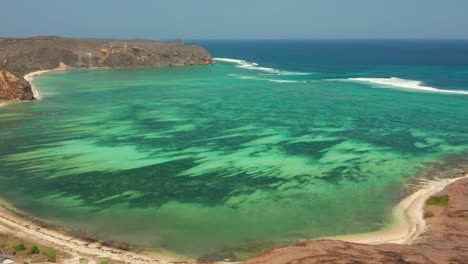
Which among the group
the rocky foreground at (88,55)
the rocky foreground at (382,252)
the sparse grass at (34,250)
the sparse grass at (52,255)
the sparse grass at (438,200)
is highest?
the rocky foreground at (88,55)

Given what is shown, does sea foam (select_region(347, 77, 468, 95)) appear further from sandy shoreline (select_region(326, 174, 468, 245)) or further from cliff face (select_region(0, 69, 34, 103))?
cliff face (select_region(0, 69, 34, 103))

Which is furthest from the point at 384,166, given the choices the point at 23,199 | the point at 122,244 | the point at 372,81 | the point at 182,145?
the point at 372,81

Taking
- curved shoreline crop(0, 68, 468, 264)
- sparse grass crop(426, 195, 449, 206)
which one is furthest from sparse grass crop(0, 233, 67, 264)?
sparse grass crop(426, 195, 449, 206)

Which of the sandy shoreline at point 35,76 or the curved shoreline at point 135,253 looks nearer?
Answer: the curved shoreline at point 135,253

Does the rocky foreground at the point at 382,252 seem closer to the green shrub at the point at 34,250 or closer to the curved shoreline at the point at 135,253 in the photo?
the curved shoreline at the point at 135,253

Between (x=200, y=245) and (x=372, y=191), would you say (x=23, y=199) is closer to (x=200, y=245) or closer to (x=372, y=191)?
(x=200, y=245)

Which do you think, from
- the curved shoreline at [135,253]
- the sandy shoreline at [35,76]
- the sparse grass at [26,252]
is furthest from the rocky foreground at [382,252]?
the sandy shoreline at [35,76]

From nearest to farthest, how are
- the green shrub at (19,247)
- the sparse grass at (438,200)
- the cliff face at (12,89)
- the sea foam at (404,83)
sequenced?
the green shrub at (19,247)
the sparse grass at (438,200)
the cliff face at (12,89)
the sea foam at (404,83)

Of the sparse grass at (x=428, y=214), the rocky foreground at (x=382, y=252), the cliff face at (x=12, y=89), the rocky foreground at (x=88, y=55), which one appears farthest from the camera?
the rocky foreground at (x=88, y=55)
